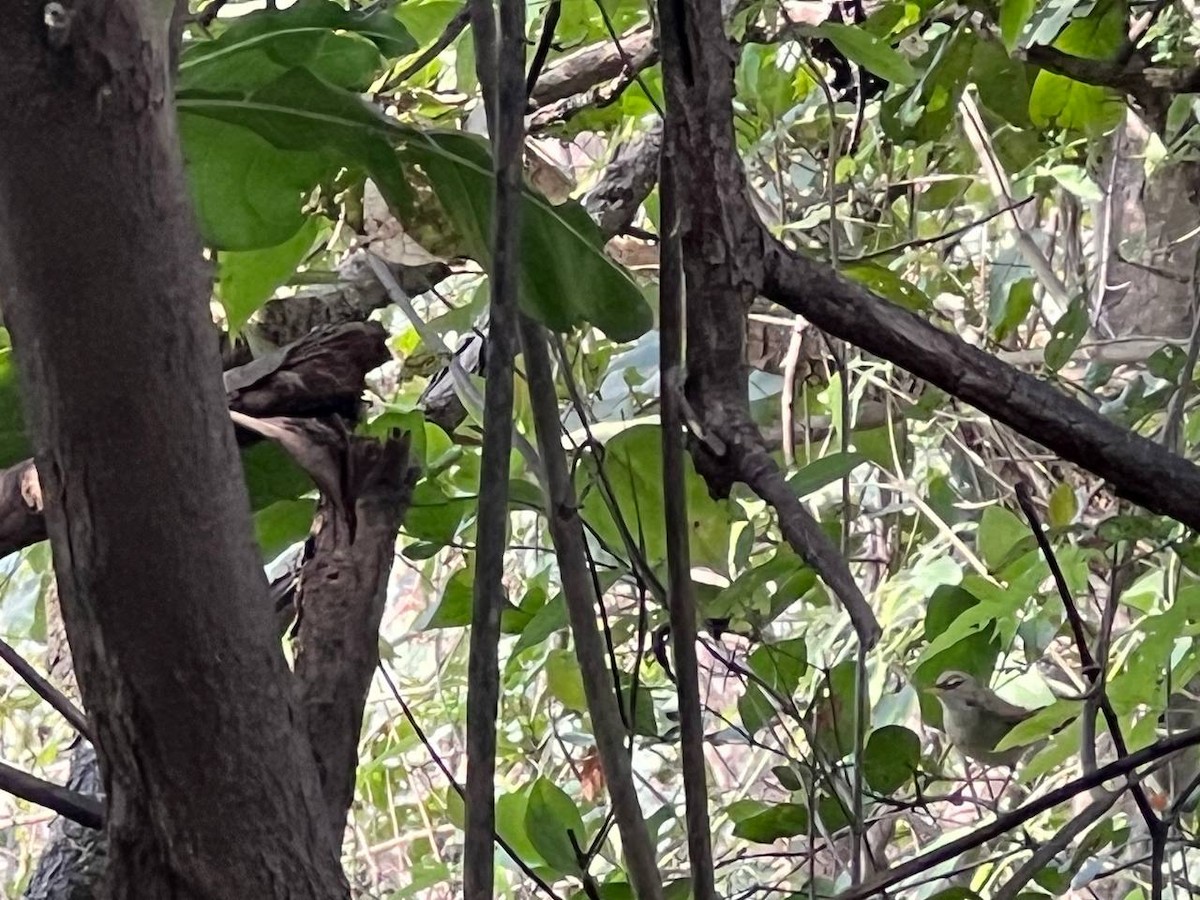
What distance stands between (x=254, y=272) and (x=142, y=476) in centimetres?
21

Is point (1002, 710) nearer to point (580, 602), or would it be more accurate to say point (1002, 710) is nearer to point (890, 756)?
point (890, 756)

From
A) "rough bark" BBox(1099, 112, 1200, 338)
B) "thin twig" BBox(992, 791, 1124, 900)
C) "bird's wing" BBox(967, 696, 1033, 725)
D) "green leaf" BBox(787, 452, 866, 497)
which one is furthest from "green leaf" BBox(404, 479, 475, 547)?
"rough bark" BBox(1099, 112, 1200, 338)

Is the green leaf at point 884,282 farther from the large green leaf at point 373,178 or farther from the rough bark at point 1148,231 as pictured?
the rough bark at point 1148,231

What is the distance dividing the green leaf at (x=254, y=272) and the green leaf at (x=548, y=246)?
8 cm

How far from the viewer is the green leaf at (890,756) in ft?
1.39

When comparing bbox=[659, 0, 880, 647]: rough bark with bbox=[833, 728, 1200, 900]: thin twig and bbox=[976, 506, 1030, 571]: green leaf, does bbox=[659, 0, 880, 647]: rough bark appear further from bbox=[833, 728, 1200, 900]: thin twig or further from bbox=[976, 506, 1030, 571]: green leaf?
bbox=[976, 506, 1030, 571]: green leaf

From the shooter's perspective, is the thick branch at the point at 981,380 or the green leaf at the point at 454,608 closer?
the thick branch at the point at 981,380

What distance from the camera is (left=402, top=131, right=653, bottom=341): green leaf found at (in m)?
0.30

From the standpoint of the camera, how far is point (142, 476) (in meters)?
0.17

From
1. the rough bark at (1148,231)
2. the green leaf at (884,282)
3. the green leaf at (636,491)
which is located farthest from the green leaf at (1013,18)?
the rough bark at (1148,231)

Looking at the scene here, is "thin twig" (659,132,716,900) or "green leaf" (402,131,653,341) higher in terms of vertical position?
"green leaf" (402,131,653,341)

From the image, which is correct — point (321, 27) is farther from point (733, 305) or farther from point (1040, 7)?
point (1040, 7)

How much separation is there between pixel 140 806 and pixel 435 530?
7.5 inches

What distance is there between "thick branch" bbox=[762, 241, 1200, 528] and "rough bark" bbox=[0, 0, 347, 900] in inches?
6.1
